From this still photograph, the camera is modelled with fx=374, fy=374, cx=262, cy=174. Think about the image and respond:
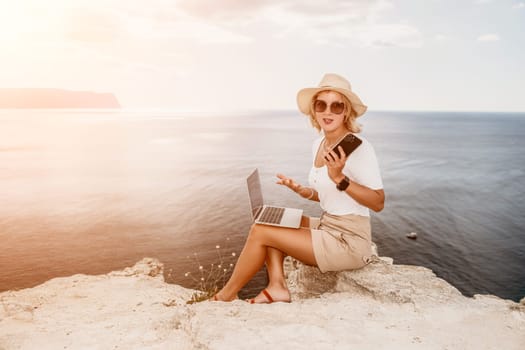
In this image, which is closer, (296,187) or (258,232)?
(258,232)

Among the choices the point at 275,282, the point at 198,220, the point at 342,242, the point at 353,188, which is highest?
the point at 353,188

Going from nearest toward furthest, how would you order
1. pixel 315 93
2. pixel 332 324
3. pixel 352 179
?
pixel 332 324
pixel 352 179
pixel 315 93

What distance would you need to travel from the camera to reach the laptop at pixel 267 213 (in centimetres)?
486

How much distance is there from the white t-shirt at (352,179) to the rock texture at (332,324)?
1.06m

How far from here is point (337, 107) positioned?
16.2 feet

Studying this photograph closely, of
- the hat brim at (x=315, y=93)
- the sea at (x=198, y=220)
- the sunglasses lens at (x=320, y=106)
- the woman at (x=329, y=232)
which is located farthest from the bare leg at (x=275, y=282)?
the hat brim at (x=315, y=93)

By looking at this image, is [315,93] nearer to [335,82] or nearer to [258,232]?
[335,82]

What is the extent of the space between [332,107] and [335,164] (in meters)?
0.95

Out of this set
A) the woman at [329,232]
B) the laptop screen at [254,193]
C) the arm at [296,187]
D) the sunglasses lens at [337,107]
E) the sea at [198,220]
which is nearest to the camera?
the woman at [329,232]

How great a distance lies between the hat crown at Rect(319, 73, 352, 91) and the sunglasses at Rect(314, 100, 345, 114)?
0.72ft

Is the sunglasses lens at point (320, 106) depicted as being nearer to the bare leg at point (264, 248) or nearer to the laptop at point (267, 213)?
the laptop at point (267, 213)

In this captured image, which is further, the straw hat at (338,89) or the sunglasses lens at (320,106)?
the sunglasses lens at (320,106)

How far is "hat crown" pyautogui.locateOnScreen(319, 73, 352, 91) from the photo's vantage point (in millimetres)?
4845

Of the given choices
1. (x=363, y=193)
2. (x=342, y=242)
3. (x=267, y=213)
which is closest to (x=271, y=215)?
(x=267, y=213)
